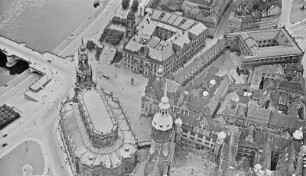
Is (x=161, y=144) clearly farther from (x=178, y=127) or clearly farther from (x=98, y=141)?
(x=98, y=141)

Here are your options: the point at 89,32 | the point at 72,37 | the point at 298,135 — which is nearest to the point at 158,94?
the point at 298,135

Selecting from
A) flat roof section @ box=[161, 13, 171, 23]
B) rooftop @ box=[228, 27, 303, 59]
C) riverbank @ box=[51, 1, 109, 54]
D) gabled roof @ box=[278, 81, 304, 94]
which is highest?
flat roof section @ box=[161, 13, 171, 23]

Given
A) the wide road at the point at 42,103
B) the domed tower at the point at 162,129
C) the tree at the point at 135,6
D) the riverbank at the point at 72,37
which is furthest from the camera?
the tree at the point at 135,6

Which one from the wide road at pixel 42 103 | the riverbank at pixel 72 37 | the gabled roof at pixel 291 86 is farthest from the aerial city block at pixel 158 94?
the riverbank at pixel 72 37

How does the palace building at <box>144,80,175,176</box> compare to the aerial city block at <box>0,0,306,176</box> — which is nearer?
the palace building at <box>144,80,175,176</box>

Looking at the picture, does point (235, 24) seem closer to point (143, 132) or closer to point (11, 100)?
point (143, 132)

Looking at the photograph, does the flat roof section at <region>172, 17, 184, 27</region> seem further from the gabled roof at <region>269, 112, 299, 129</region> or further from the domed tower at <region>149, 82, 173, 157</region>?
the domed tower at <region>149, 82, 173, 157</region>

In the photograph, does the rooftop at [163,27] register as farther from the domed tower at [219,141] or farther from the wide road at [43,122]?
the domed tower at [219,141]

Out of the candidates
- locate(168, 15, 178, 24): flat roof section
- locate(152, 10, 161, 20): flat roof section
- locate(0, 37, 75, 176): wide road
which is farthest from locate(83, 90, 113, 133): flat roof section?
locate(152, 10, 161, 20): flat roof section
